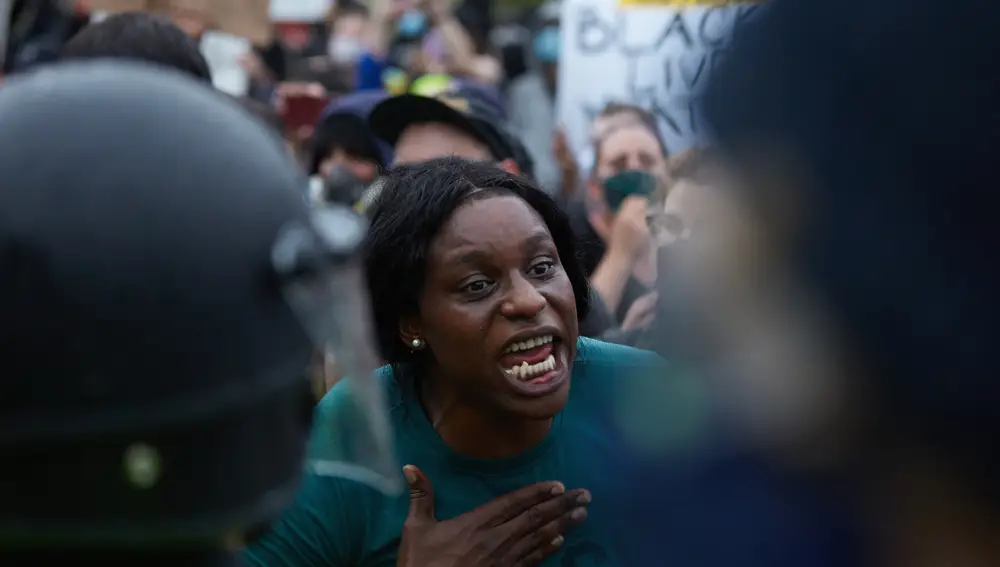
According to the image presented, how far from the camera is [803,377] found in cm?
107

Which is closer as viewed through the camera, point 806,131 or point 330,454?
point 806,131

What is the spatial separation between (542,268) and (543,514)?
0.50m

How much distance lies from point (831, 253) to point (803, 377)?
0.11 m

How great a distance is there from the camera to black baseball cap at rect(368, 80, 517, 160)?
4.25m

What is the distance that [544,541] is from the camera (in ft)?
7.57

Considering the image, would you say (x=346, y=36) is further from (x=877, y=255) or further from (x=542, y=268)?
(x=877, y=255)

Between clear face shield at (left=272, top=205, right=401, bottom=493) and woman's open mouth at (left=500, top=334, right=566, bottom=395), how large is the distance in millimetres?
1201

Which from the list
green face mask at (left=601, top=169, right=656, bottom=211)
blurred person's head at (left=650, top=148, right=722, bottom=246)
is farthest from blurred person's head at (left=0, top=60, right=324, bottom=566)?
green face mask at (left=601, top=169, right=656, bottom=211)

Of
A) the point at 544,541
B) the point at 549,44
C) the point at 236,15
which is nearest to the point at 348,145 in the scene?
the point at 236,15

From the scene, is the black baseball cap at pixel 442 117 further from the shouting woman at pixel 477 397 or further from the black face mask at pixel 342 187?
the shouting woman at pixel 477 397

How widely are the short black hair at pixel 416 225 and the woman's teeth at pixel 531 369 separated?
0.28m

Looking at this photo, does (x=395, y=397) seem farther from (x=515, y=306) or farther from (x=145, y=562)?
(x=145, y=562)

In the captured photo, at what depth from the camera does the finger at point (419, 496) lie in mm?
2350

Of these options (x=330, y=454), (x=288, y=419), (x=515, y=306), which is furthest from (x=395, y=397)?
(x=288, y=419)
